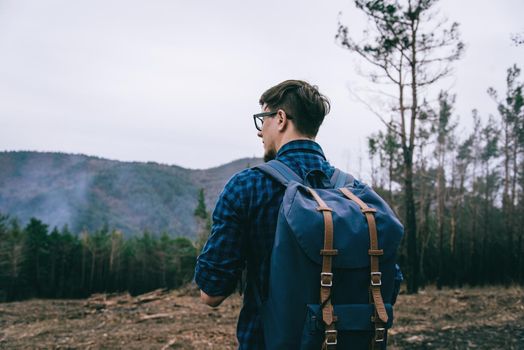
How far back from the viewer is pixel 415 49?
12602 mm

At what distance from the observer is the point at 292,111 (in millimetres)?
1416

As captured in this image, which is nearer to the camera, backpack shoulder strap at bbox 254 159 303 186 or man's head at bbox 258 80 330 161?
backpack shoulder strap at bbox 254 159 303 186

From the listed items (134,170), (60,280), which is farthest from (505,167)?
(134,170)

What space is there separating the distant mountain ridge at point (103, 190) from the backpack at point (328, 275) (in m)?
78.5

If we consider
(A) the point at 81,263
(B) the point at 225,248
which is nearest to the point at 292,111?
(B) the point at 225,248

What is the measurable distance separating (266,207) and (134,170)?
112278mm

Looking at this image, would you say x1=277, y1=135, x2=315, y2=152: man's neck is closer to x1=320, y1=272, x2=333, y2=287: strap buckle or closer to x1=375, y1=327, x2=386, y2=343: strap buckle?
x1=320, y1=272, x2=333, y2=287: strap buckle

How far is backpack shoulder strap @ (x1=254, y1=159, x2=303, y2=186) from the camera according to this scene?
50.6 inches

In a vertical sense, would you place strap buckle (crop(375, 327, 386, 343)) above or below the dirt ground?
A: above

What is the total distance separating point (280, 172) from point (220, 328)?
6.81m

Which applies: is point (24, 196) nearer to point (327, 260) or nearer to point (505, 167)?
point (505, 167)

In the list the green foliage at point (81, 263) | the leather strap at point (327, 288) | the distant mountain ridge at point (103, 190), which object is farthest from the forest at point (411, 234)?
the distant mountain ridge at point (103, 190)

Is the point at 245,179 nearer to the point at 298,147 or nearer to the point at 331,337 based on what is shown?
the point at 298,147

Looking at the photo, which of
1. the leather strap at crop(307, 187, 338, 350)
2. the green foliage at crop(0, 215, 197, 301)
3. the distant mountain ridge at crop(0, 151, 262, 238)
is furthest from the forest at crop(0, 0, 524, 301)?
the distant mountain ridge at crop(0, 151, 262, 238)
